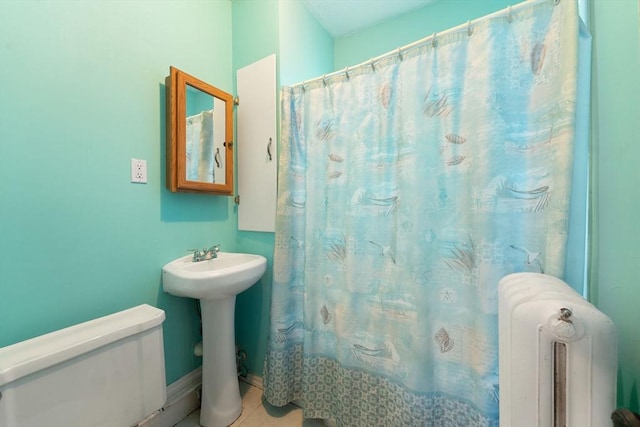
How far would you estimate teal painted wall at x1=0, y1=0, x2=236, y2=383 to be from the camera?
760 millimetres

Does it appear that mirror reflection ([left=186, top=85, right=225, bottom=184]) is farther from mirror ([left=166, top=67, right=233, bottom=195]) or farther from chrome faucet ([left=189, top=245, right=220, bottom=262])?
chrome faucet ([left=189, top=245, right=220, bottom=262])

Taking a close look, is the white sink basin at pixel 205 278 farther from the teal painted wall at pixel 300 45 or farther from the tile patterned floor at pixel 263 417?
the teal painted wall at pixel 300 45

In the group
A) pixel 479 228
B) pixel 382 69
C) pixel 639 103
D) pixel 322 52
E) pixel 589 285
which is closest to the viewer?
pixel 639 103

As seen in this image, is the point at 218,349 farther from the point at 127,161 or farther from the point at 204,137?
the point at 204,137

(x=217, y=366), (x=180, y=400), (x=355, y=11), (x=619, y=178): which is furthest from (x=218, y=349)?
(x=355, y=11)

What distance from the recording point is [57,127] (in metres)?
0.84

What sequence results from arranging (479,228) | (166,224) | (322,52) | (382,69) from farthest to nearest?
(322,52) → (166,224) → (382,69) → (479,228)

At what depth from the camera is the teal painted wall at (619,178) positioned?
0.62 meters

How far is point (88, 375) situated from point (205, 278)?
42 centimetres

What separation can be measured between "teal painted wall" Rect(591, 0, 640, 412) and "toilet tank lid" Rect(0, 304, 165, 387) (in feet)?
4.84

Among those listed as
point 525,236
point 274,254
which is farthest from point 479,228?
point 274,254

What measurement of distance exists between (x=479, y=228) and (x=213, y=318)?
1.26m

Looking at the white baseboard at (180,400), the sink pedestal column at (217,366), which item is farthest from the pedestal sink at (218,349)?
the white baseboard at (180,400)

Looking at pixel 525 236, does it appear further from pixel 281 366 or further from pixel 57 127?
pixel 57 127
